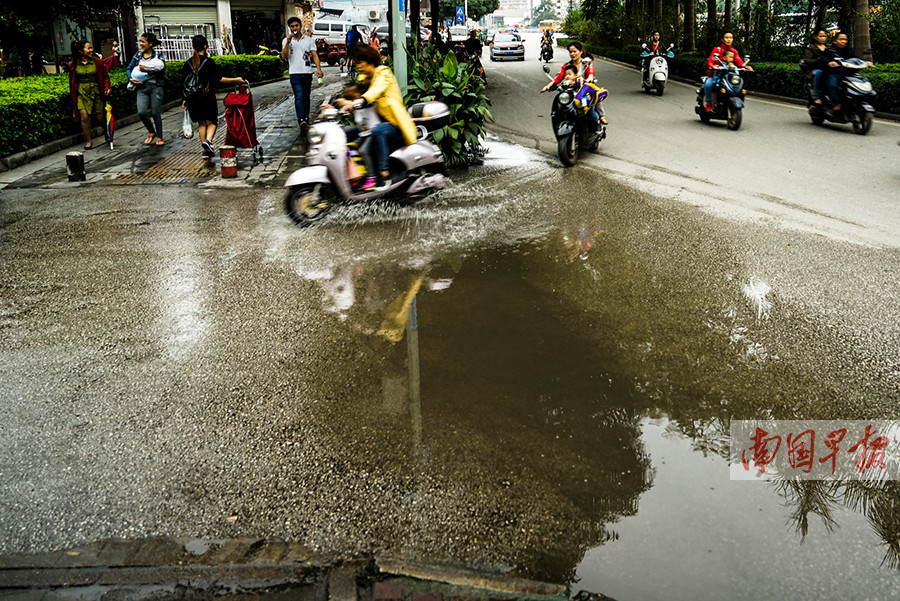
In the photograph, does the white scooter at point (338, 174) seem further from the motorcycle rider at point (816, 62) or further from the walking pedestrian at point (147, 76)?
the motorcycle rider at point (816, 62)

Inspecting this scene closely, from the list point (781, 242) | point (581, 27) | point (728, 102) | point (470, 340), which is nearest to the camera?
point (470, 340)

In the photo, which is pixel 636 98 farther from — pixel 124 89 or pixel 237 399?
pixel 237 399

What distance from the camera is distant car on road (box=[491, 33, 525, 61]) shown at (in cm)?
4238

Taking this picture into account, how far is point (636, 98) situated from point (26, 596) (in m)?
19.8

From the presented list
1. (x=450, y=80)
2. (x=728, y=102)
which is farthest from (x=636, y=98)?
(x=450, y=80)

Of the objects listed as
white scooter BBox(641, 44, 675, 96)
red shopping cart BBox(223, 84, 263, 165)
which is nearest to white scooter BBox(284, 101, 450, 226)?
red shopping cart BBox(223, 84, 263, 165)

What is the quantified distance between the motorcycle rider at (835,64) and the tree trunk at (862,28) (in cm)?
509

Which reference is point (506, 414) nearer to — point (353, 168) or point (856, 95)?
point (353, 168)

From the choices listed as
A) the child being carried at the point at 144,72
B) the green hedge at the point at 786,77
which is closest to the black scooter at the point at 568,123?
the child being carried at the point at 144,72

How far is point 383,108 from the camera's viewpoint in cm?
820

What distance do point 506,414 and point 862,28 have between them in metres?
17.8

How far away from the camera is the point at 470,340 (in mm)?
5129

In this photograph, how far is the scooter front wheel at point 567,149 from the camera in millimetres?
11016

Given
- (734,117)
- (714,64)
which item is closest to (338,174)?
(734,117)
